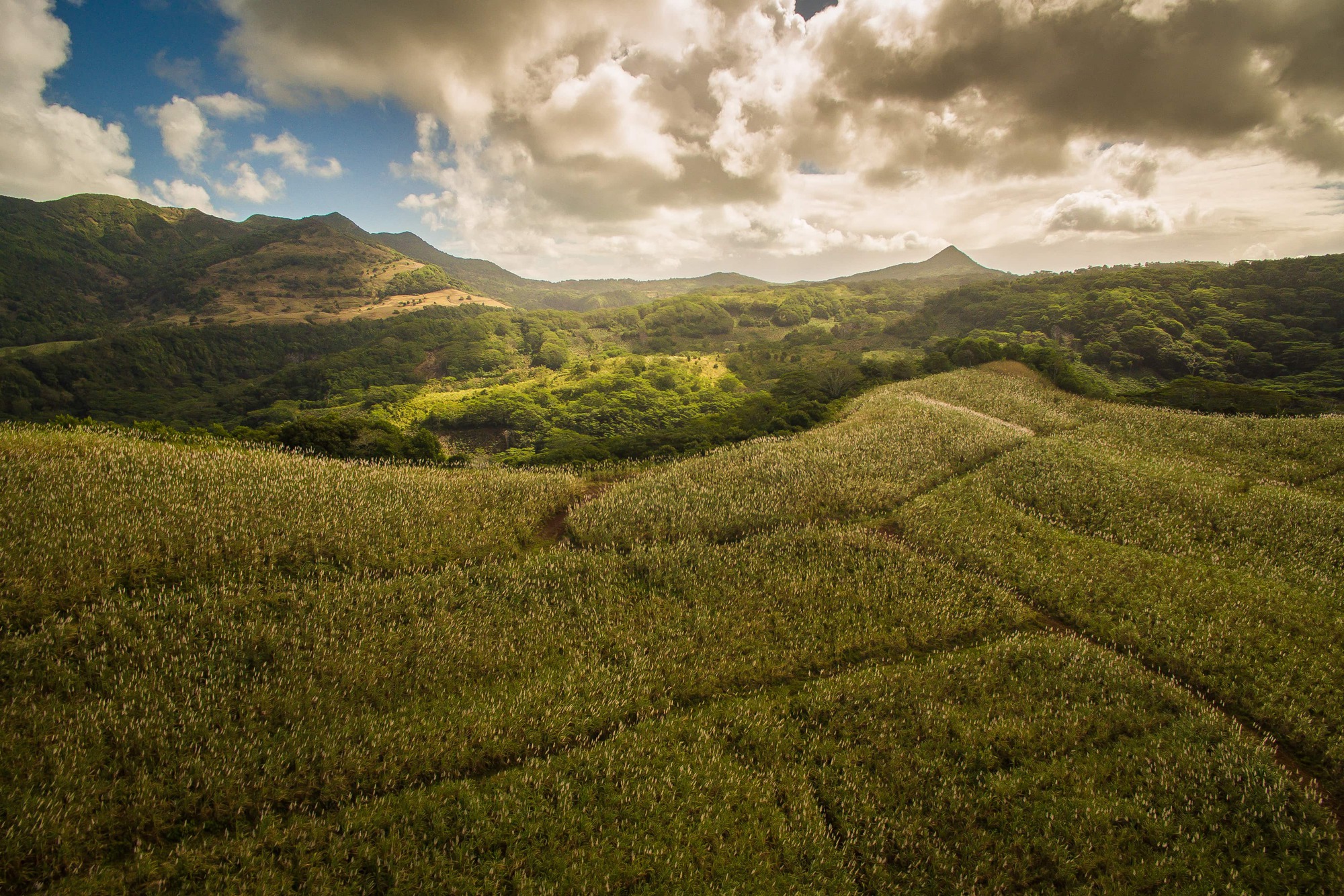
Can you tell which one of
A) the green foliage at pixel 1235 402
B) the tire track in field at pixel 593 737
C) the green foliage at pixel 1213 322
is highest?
the green foliage at pixel 1213 322

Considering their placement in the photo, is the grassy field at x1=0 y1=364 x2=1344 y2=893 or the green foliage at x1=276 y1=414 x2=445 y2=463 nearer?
the grassy field at x1=0 y1=364 x2=1344 y2=893

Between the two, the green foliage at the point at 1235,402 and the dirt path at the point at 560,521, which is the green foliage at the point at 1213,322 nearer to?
the green foliage at the point at 1235,402

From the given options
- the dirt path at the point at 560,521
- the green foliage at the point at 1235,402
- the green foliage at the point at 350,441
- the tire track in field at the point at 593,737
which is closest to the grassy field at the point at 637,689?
the tire track in field at the point at 593,737

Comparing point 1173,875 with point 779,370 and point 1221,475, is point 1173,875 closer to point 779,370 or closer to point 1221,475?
point 1221,475

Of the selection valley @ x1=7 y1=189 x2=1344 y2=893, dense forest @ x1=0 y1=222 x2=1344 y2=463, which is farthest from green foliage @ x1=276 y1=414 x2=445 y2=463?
valley @ x1=7 y1=189 x2=1344 y2=893

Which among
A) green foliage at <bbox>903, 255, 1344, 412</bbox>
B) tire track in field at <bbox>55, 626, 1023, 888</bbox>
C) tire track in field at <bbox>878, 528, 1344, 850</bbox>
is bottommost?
tire track in field at <bbox>878, 528, 1344, 850</bbox>

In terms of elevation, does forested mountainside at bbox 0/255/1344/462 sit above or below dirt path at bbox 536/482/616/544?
above

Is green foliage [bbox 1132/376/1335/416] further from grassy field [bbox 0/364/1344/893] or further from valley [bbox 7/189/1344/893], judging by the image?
grassy field [bbox 0/364/1344/893]

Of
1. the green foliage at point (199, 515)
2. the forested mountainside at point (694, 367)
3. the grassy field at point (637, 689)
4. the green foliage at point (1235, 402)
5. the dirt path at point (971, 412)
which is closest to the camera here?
the grassy field at point (637, 689)
